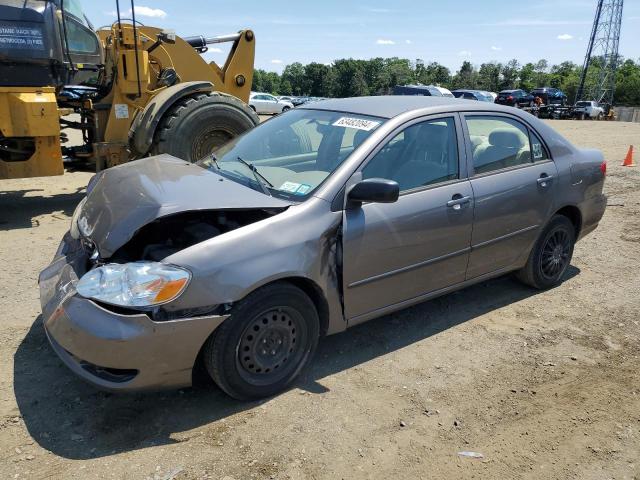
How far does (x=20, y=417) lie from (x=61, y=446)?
0.41m

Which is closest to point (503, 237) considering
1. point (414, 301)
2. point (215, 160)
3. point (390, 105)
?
point (414, 301)

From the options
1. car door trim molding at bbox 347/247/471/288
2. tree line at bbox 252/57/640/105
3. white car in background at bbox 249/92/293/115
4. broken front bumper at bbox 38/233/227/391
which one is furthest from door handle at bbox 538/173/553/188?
tree line at bbox 252/57/640/105

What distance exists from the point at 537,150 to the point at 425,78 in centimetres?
9074

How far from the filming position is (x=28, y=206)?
762 centimetres

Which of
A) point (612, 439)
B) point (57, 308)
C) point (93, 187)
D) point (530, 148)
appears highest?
point (530, 148)

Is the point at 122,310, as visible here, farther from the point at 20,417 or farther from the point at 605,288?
the point at 605,288

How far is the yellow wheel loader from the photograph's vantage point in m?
6.31

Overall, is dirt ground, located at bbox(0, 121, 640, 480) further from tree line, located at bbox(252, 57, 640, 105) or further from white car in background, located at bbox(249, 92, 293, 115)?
tree line, located at bbox(252, 57, 640, 105)

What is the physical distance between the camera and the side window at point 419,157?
3.48 m

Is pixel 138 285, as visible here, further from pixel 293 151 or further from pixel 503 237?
pixel 503 237

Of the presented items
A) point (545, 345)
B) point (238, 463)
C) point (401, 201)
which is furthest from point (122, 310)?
point (545, 345)

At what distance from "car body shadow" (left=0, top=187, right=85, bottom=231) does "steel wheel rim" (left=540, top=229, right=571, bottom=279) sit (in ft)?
19.6

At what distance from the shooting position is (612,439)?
9.46 feet

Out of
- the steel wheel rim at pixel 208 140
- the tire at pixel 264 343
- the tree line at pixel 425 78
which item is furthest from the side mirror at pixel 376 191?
the tree line at pixel 425 78
